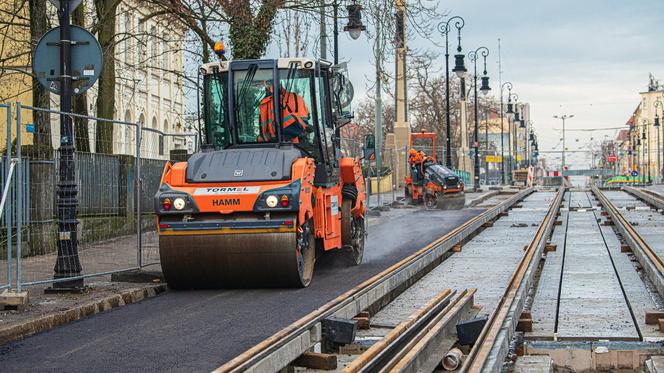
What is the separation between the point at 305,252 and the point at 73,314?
3200mm

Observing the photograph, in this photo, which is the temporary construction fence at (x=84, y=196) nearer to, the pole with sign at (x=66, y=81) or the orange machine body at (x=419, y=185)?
the pole with sign at (x=66, y=81)

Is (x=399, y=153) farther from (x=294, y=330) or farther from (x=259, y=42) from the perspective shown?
(x=294, y=330)

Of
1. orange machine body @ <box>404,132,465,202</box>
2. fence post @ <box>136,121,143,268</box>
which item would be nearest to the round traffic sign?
fence post @ <box>136,121,143,268</box>

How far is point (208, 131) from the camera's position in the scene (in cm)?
1353

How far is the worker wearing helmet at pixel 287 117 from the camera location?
43.7ft

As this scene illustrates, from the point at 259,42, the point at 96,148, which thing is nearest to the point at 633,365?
the point at 96,148

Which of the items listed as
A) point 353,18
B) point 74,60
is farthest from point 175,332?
point 353,18

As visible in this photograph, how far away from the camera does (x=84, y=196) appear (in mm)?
12867

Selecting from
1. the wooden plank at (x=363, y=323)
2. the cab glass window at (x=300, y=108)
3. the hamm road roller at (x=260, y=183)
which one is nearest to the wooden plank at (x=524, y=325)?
the wooden plank at (x=363, y=323)

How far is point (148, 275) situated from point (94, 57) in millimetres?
3017

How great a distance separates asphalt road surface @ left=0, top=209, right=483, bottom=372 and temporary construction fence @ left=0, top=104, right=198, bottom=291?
119 cm

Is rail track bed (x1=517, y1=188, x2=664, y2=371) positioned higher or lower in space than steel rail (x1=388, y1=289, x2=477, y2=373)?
lower

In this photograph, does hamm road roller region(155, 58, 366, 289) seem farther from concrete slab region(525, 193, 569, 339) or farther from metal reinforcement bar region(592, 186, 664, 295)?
metal reinforcement bar region(592, 186, 664, 295)

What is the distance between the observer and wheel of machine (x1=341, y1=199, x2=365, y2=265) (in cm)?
1462
